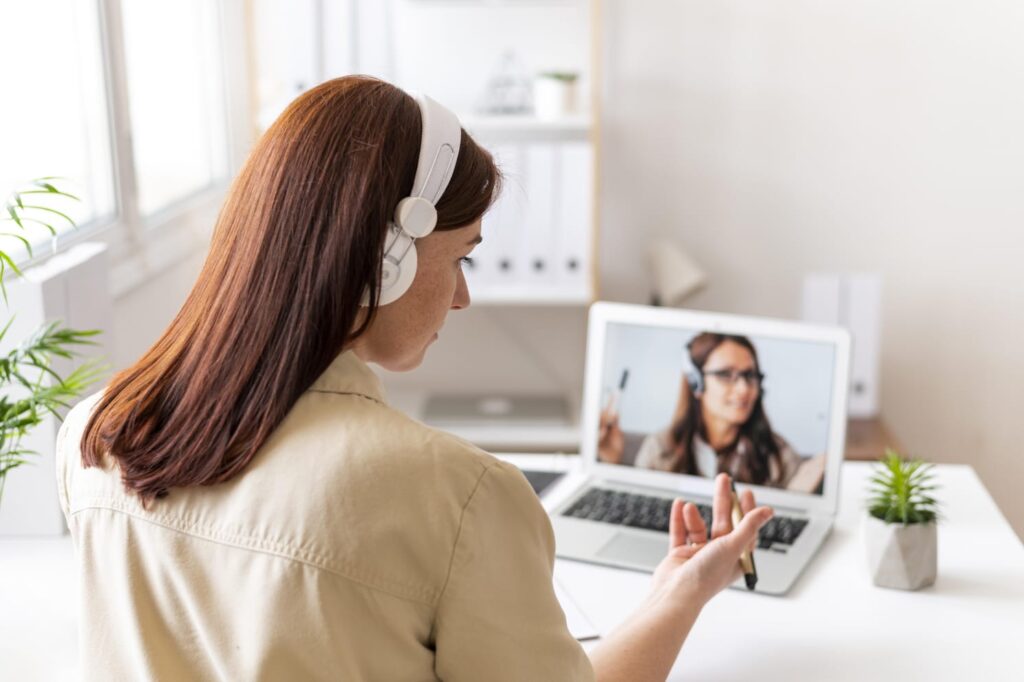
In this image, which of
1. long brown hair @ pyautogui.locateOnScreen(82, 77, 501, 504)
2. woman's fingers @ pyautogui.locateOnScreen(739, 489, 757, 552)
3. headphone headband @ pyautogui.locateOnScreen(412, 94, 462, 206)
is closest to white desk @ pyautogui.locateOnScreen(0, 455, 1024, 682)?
woman's fingers @ pyautogui.locateOnScreen(739, 489, 757, 552)

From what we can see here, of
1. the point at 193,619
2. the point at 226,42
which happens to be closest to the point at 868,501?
the point at 193,619

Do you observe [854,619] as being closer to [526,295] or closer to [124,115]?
[526,295]

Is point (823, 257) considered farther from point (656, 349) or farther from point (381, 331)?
point (381, 331)

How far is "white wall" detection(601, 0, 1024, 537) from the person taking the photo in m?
2.77

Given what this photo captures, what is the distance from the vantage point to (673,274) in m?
2.75

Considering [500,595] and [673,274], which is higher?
[500,595]

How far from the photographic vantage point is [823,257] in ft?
9.50

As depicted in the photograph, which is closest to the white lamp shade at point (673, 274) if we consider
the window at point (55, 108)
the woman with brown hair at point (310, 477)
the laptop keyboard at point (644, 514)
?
the laptop keyboard at point (644, 514)

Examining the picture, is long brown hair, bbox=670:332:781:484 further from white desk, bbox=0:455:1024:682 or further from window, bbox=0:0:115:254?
window, bbox=0:0:115:254

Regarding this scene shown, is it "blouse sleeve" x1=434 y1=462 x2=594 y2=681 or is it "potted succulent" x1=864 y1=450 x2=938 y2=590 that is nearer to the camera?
"blouse sleeve" x1=434 y1=462 x2=594 y2=681

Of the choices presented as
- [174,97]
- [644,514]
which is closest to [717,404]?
[644,514]

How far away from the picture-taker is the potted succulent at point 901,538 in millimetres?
1324

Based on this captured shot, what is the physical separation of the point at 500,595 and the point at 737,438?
0.79 metres

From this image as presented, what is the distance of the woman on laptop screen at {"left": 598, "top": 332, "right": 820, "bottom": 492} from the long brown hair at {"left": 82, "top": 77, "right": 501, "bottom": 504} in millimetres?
778
